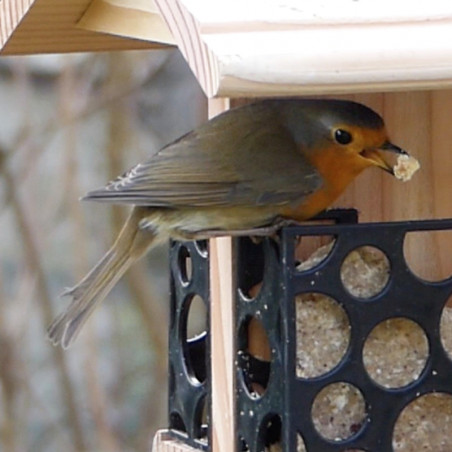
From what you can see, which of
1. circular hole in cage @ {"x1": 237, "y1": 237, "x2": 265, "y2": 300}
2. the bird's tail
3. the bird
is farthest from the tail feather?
circular hole in cage @ {"x1": 237, "y1": 237, "x2": 265, "y2": 300}

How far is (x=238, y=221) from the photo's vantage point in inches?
112

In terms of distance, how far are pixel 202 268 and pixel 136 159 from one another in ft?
9.75

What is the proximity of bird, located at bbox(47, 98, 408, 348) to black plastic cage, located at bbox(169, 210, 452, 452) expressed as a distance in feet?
0.40

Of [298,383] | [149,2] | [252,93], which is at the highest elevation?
[149,2]

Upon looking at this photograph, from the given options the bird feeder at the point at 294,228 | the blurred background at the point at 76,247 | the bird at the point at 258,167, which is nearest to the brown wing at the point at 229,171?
the bird at the point at 258,167

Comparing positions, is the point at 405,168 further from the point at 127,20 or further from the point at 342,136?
the point at 127,20

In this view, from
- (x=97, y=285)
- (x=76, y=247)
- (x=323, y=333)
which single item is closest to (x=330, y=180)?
(x=323, y=333)

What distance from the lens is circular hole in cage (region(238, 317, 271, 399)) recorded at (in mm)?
2770

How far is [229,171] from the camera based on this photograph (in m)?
2.86

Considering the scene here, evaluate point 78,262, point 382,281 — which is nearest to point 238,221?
point 382,281

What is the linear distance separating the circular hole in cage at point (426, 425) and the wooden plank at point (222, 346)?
34 cm

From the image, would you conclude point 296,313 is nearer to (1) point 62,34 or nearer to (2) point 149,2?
(2) point 149,2

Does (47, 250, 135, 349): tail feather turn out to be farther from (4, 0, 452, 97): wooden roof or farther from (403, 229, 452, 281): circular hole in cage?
(4, 0, 452, 97): wooden roof

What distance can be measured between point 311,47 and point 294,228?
53 cm
